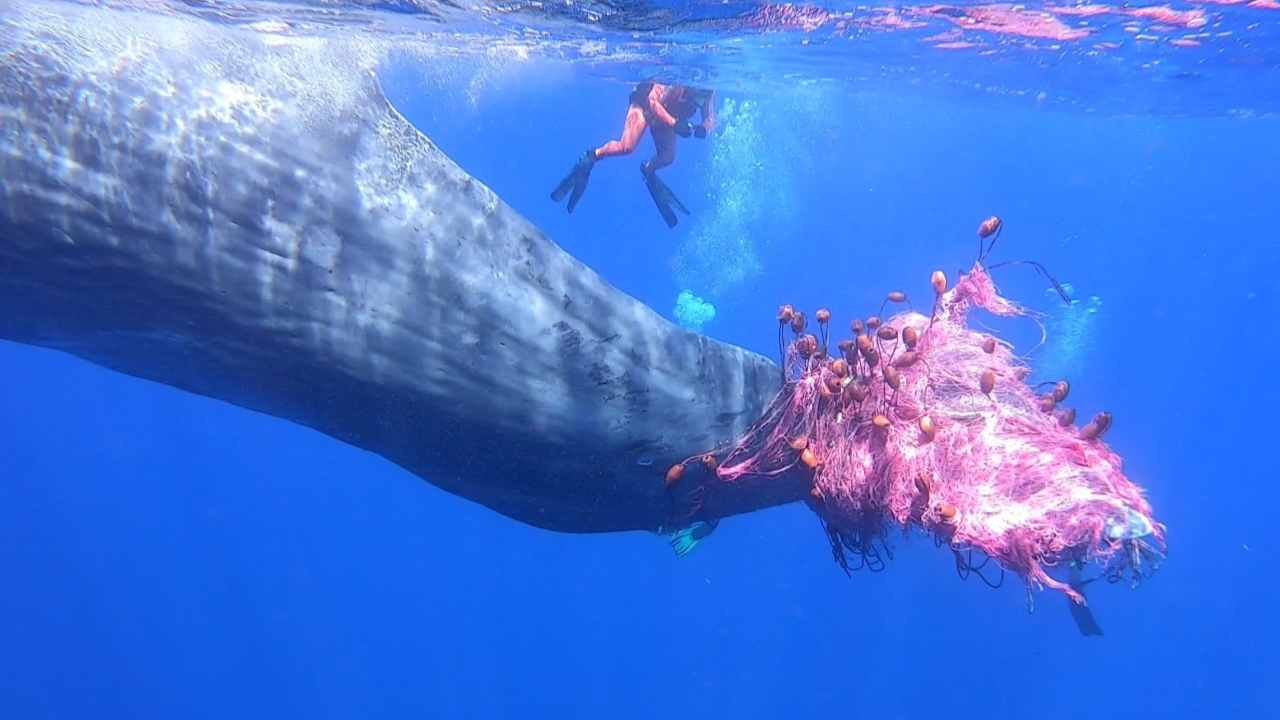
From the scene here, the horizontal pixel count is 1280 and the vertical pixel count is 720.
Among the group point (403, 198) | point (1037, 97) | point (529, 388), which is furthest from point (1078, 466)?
point (1037, 97)

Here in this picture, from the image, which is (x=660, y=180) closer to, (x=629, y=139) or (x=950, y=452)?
(x=629, y=139)

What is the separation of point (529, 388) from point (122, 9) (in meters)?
10.7

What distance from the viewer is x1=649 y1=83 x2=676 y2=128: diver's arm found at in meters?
14.1

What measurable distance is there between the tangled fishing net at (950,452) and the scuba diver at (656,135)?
8.17m

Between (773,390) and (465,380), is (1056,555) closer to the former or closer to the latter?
(773,390)

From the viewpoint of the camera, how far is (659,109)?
14172 mm

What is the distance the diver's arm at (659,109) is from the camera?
14.1 m

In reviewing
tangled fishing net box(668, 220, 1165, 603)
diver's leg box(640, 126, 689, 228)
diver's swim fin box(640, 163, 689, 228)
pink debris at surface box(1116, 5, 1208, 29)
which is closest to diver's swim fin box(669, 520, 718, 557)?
tangled fishing net box(668, 220, 1165, 603)

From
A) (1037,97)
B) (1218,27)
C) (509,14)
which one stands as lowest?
(1037,97)

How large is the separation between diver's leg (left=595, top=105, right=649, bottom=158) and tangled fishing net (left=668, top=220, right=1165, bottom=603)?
9062mm

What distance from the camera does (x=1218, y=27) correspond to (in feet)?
43.1

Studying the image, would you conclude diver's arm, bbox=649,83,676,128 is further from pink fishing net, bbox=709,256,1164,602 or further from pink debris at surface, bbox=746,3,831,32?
pink fishing net, bbox=709,256,1164,602

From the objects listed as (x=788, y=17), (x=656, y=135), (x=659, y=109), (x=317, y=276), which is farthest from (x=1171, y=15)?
(x=317, y=276)

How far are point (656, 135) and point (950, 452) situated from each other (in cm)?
1195
